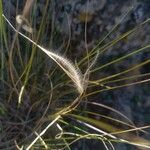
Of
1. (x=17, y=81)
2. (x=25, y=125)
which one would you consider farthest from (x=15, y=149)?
(x=17, y=81)

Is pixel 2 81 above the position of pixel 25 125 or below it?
above

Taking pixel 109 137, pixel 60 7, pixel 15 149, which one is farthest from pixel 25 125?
pixel 60 7

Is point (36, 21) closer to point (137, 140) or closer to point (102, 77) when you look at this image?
point (102, 77)

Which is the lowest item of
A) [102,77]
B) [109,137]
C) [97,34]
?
[109,137]

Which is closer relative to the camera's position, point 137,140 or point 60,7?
point 137,140

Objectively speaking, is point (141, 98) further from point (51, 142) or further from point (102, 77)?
point (51, 142)

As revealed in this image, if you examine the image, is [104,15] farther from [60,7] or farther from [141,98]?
[141,98]

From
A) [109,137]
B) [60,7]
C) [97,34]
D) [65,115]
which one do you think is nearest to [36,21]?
[60,7]

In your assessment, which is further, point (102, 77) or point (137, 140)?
point (102, 77)
